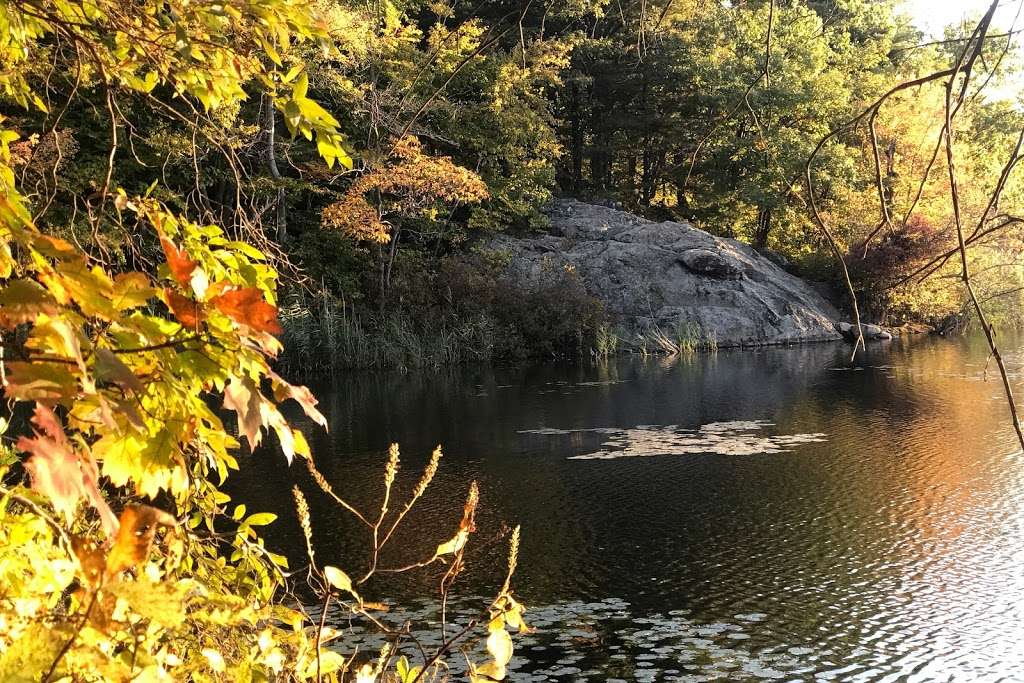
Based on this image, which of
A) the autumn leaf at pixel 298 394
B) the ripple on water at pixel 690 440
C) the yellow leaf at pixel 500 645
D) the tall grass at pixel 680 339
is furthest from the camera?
the tall grass at pixel 680 339

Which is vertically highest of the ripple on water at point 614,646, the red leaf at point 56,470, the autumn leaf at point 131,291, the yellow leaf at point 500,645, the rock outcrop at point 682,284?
the rock outcrop at point 682,284

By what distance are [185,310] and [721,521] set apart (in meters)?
6.74

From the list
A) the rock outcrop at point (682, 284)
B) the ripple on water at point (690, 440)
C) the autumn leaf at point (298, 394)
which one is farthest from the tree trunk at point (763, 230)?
the autumn leaf at point (298, 394)

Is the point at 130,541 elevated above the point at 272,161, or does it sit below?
below

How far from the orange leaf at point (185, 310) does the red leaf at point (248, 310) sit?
0.16 feet

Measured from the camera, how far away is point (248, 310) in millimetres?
1198

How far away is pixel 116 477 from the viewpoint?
4.58 feet

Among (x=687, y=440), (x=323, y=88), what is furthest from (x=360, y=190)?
(x=687, y=440)

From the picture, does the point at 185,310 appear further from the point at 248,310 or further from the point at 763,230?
the point at 763,230

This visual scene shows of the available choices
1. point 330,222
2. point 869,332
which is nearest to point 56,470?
point 330,222

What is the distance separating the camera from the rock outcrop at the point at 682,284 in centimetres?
2228

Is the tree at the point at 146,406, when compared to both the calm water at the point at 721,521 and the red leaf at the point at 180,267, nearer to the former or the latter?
the red leaf at the point at 180,267

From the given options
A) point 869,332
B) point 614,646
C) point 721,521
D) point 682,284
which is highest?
point 682,284

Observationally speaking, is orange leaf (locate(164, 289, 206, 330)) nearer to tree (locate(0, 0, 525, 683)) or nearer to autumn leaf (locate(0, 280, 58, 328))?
tree (locate(0, 0, 525, 683))
